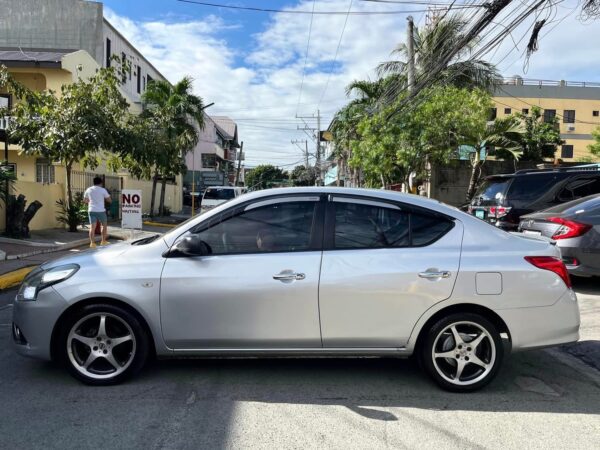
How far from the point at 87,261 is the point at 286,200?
1702mm

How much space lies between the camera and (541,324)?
4238mm

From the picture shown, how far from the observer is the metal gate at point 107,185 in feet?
59.4

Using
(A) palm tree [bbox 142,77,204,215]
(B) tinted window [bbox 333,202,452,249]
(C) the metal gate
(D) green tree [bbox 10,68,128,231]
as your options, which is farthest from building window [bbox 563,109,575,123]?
(B) tinted window [bbox 333,202,452,249]

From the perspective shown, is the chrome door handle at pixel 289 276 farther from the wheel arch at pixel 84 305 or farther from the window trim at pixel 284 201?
the wheel arch at pixel 84 305

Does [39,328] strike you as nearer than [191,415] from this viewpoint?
No

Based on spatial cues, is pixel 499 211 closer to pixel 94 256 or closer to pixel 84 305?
pixel 94 256

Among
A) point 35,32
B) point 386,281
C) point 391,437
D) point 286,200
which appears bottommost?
point 391,437

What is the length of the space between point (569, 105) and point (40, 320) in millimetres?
56050

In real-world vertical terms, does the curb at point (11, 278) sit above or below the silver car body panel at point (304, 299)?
below

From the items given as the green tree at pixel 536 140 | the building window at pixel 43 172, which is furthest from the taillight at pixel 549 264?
the building window at pixel 43 172

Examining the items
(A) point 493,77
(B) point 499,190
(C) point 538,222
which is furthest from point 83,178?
(A) point 493,77

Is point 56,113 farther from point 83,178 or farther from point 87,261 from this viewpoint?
point 87,261

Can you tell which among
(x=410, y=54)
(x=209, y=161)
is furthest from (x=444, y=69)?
(x=209, y=161)

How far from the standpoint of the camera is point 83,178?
18844mm
